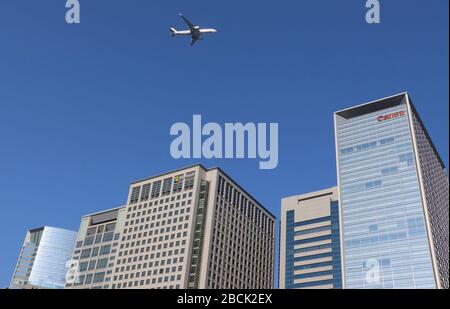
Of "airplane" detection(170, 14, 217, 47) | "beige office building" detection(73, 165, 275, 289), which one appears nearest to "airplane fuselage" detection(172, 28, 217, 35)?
"airplane" detection(170, 14, 217, 47)

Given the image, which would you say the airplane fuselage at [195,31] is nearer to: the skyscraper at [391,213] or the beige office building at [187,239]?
the beige office building at [187,239]

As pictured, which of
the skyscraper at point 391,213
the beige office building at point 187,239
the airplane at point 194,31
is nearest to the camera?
the airplane at point 194,31

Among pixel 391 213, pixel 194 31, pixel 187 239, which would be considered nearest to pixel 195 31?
pixel 194 31

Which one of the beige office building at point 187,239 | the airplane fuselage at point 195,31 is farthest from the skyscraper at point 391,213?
the airplane fuselage at point 195,31

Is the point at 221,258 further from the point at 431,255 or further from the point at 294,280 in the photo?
the point at 431,255

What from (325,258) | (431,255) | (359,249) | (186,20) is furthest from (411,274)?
(186,20)
